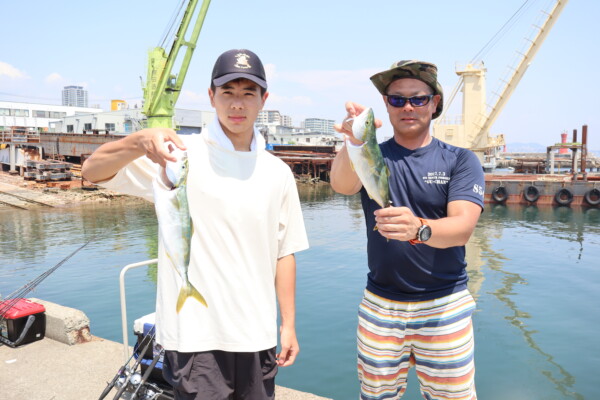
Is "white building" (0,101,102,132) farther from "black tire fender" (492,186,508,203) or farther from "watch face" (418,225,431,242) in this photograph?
"watch face" (418,225,431,242)

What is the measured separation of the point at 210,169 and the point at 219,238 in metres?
0.35

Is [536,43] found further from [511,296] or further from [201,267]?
[201,267]

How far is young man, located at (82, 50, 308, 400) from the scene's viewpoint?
2.12m

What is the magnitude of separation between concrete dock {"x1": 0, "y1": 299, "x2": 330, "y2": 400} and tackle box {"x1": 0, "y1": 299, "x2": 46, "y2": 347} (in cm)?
7

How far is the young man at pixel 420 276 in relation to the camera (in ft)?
8.54

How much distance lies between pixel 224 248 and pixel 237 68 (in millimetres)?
913

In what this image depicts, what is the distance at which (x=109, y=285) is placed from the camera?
40.6ft

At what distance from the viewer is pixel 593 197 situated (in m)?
30.9

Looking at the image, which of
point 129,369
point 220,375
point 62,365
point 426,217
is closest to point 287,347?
point 220,375

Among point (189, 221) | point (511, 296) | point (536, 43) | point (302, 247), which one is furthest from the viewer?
point (536, 43)

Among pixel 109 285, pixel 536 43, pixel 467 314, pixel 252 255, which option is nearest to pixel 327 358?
pixel 467 314

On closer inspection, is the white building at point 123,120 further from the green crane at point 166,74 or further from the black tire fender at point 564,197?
the black tire fender at point 564,197

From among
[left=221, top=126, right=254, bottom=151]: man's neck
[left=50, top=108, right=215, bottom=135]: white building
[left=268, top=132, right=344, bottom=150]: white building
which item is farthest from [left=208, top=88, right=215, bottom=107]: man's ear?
[left=268, top=132, right=344, bottom=150]: white building

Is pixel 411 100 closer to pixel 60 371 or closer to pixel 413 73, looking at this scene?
pixel 413 73
